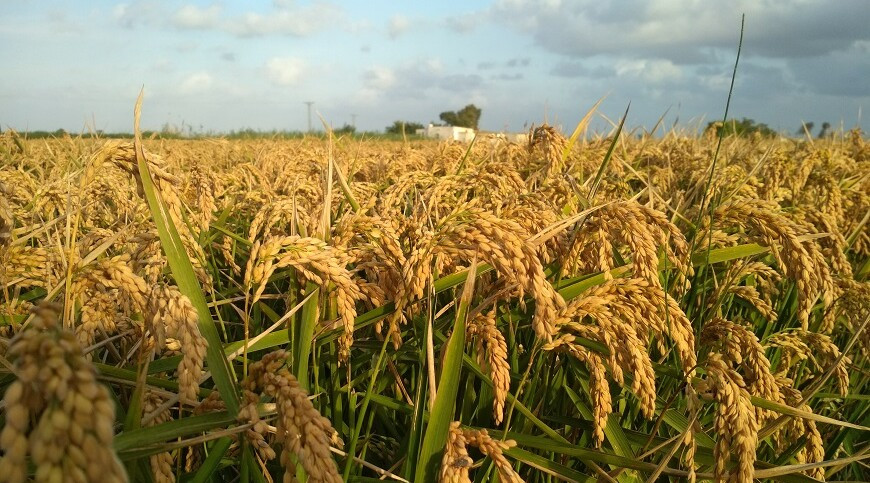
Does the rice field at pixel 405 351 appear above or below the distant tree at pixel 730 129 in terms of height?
below

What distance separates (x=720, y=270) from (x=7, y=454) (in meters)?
2.56

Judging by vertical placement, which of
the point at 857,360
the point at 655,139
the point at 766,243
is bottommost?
the point at 857,360

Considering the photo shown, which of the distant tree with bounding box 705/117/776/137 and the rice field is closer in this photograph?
the rice field

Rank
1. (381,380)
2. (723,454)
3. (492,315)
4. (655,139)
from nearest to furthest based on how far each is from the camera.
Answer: (723,454), (492,315), (381,380), (655,139)

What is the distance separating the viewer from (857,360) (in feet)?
9.00

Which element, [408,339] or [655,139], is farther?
[655,139]

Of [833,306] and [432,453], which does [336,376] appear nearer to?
[432,453]

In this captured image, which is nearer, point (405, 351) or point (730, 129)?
point (405, 351)

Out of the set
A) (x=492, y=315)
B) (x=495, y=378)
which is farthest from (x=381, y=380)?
(x=495, y=378)

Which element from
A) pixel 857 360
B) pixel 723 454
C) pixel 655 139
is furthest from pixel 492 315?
pixel 655 139

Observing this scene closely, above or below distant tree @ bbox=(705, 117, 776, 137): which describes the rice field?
below

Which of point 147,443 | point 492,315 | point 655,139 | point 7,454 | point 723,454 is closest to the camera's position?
point 7,454

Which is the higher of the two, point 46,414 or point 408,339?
point 46,414

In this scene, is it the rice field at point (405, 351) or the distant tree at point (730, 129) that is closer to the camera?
the rice field at point (405, 351)
